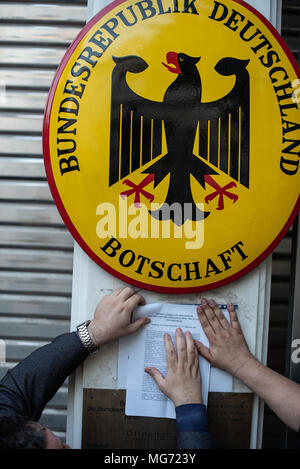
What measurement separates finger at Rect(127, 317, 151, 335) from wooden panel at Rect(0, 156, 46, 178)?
1.22 metres

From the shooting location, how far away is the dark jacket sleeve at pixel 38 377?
1738 mm

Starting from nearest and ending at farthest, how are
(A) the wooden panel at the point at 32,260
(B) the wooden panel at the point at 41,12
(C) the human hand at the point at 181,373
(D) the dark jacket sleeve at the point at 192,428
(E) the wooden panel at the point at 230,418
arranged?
(D) the dark jacket sleeve at the point at 192,428
(C) the human hand at the point at 181,373
(E) the wooden panel at the point at 230,418
(B) the wooden panel at the point at 41,12
(A) the wooden panel at the point at 32,260

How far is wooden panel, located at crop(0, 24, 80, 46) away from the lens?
8.30 ft

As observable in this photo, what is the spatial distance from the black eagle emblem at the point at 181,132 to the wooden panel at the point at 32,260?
96cm

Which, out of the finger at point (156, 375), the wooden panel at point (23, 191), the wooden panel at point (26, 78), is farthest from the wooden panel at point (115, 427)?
the wooden panel at point (26, 78)

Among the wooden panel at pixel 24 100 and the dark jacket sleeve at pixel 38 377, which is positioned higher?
the wooden panel at pixel 24 100

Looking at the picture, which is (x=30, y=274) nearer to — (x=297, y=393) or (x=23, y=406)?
(x=23, y=406)

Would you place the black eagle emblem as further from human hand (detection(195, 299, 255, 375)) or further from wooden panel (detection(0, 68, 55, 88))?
wooden panel (detection(0, 68, 55, 88))

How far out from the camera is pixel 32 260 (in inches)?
103

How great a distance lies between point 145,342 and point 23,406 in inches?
22.5

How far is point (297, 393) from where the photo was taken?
1.74 metres

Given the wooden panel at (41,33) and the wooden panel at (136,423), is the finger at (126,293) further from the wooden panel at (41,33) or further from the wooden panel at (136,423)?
the wooden panel at (41,33)

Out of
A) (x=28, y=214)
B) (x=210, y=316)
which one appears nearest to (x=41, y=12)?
(x=28, y=214)
